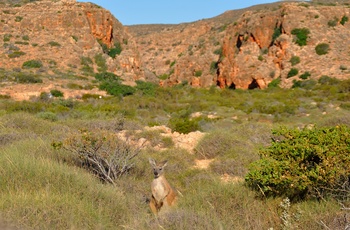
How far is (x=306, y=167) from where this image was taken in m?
5.00

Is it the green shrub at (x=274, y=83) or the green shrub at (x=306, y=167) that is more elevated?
the green shrub at (x=306, y=167)

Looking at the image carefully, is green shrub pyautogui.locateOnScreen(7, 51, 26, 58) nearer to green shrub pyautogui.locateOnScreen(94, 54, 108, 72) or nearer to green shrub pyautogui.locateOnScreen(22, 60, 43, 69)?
green shrub pyautogui.locateOnScreen(22, 60, 43, 69)

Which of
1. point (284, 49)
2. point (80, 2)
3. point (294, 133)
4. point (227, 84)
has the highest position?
point (80, 2)

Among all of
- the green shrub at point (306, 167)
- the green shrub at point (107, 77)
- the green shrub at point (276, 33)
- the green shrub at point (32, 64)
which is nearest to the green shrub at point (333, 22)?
the green shrub at point (276, 33)

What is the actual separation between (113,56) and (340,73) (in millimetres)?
22994

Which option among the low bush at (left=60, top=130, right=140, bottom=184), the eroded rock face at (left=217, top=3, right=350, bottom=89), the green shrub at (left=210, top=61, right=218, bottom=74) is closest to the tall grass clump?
the low bush at (left=60, top=130, right=140, bottom=184)

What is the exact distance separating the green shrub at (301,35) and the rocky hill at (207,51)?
9 centimetres

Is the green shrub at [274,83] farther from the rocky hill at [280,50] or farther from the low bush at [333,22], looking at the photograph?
the low bush at [333,22]

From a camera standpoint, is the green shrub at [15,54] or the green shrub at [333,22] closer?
the green shrub at [15,54]

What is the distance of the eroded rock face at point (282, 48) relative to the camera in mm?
33656

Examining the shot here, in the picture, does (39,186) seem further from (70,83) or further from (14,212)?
(70,83)

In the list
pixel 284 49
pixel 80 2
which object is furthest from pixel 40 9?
pixel 284 49

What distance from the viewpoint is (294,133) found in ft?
18.1

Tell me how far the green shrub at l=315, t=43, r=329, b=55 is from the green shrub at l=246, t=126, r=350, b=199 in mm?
31446
